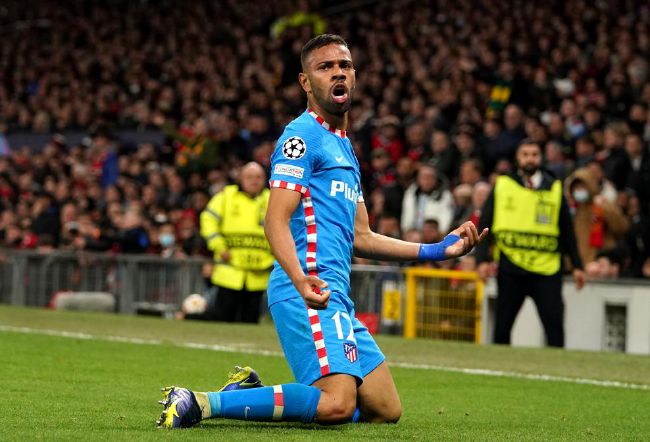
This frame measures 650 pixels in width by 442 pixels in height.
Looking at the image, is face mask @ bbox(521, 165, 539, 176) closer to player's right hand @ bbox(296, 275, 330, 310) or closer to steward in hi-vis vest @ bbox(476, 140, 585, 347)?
steward in hi-vis vest @ bbox(476, 140, 585, 347)

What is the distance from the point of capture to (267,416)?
7035 millimetres

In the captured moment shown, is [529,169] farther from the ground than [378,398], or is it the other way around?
[529,169]

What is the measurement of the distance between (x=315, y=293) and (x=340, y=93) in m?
1.23

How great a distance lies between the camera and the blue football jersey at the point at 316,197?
7121 mm

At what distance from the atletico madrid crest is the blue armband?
640 mm

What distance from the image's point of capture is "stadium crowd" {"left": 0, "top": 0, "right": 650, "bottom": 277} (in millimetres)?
17609

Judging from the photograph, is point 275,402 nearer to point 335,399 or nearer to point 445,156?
point 335,399

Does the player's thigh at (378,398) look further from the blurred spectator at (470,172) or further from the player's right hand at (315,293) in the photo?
the blurred spectator at (470,172)

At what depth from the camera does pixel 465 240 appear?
722cm

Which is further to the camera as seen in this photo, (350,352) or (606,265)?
(606,265)

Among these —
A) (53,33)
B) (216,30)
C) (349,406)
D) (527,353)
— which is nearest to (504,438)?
(349,406)

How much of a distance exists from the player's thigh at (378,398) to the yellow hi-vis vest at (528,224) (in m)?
6.38

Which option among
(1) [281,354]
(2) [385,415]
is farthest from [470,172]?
(2) [385,415]

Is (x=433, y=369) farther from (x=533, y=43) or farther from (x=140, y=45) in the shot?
(x=140, y=45)
